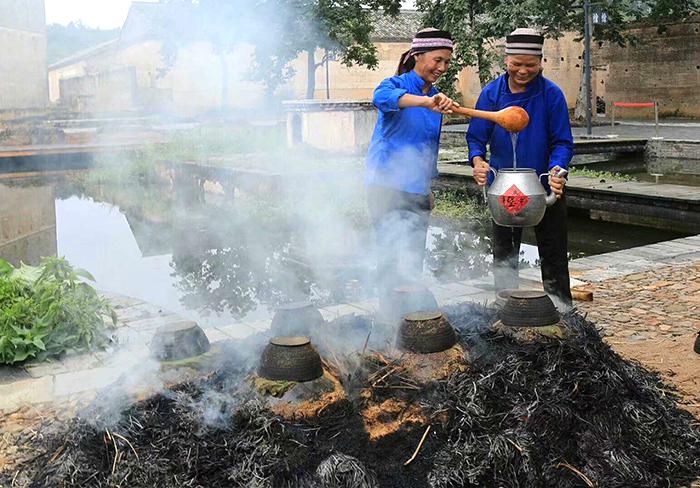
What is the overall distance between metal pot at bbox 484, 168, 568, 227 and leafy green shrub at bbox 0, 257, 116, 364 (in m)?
2.59

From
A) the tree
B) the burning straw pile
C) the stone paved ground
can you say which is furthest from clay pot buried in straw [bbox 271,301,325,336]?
the tree

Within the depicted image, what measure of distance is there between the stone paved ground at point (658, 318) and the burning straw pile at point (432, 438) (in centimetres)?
69

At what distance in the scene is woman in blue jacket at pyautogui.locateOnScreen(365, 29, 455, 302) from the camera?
3.95 metres

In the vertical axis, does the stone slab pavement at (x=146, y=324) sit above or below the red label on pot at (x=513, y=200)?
below

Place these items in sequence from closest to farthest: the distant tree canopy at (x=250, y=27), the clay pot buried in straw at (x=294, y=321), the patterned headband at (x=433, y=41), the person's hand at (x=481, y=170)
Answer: the clay pot buried in straw at (x=294, y=321) → the patterned headband at (x=433, y=41) → the person's hand at (x=481, y=170) → the distant tree canopy at (x=250, y=27)

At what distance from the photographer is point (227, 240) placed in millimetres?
9117

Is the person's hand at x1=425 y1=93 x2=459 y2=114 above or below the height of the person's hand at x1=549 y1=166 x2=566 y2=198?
above

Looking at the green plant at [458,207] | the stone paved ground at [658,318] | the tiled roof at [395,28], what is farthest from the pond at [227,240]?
the tiled roof at [395,28]

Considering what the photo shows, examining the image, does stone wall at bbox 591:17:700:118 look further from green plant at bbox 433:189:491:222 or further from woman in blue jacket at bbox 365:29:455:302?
woman in blue jacket at bbox 365:29:455:302

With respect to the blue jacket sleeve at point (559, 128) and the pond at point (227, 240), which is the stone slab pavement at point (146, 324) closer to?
the pond at point (227, 240)

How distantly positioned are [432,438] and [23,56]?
709 inches

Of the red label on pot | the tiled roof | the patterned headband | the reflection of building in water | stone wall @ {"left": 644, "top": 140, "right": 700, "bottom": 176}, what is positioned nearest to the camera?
the red label on pot

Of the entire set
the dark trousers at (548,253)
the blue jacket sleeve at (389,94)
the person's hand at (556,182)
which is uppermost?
the blue jacket sleeve at (389,94)

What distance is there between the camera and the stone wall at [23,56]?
1591 centimetres
